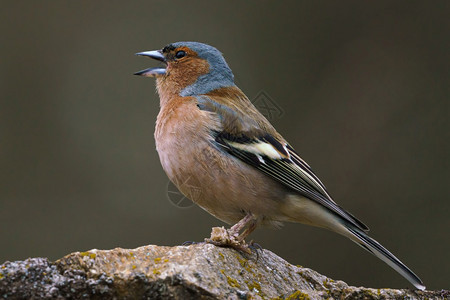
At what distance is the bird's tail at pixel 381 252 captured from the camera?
3.58m

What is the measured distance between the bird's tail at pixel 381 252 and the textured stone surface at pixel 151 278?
48cm

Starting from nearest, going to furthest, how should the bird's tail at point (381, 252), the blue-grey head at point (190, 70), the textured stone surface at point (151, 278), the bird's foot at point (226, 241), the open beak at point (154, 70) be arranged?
1. the textured stone surface at point (151, 278)
2. the bird's foot at point (226, 241)
3. the bird's tail at point (381, 252)
4. the blue-grey head at point (190, 70)
5. the open beak at point (154, 70)

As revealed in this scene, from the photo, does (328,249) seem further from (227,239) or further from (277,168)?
(227,239)

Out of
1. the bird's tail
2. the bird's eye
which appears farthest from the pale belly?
the bird's eye

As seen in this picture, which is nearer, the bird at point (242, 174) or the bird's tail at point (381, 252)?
the bird's tail at point (381, 252)

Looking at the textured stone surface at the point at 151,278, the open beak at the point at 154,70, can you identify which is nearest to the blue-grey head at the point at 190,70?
the open beak at the point at 154,70

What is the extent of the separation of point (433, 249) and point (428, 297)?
3.60 metres

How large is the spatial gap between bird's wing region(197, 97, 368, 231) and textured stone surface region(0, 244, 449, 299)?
3.86ft

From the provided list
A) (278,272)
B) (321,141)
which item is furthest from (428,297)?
(321,141)

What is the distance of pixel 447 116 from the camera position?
689 cm

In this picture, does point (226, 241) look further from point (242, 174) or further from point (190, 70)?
point (190, 70)

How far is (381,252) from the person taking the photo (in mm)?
3904

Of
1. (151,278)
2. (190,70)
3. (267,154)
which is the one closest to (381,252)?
(267,154)

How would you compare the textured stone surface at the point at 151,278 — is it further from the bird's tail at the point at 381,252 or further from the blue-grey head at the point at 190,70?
the blue-grey head at the point at 190,70
